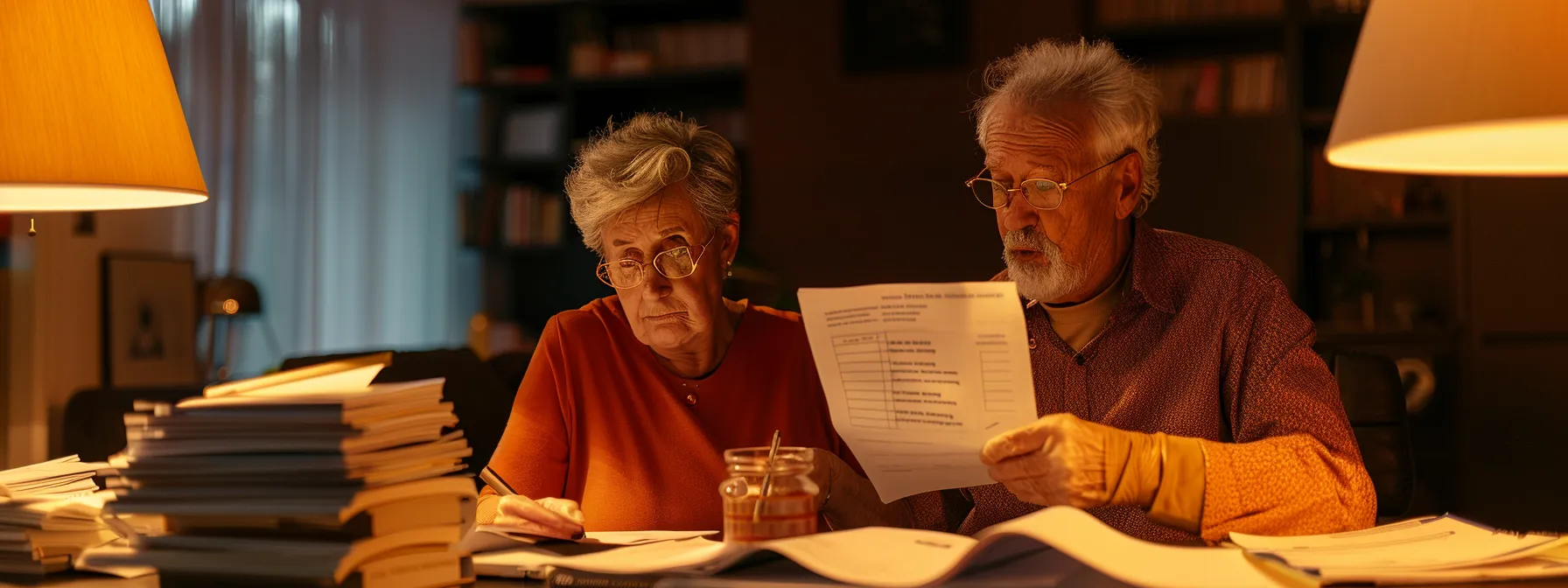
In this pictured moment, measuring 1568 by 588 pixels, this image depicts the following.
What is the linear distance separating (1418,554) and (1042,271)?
714 mm

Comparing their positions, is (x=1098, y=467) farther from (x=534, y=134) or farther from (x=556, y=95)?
(x=556, y=95)

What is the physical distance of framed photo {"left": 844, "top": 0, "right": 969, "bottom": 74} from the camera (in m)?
5.11

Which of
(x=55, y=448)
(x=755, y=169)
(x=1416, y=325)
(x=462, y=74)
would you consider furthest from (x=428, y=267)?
(x=1416, y=325)

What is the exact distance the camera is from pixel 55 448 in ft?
12.5

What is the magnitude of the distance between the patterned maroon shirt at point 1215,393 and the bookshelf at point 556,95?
3.98m

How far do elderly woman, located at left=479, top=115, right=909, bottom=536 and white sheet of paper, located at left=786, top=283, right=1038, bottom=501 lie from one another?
42cm

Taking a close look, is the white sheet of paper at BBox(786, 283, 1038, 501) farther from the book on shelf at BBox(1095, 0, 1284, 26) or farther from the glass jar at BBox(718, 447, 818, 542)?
the book on shelf at BBox(1095, 0, 1284, 26)

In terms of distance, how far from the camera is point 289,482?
1.08 m

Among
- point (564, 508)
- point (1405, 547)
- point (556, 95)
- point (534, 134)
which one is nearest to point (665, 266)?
point (564, 508)

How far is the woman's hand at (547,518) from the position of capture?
1.42m

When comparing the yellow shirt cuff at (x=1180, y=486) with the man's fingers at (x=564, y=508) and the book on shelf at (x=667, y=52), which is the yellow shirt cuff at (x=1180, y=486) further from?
the book on shelf at (x=667, y=52)

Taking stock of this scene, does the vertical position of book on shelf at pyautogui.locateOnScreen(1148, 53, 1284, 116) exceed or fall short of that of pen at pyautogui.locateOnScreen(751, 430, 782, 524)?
it exceeds it

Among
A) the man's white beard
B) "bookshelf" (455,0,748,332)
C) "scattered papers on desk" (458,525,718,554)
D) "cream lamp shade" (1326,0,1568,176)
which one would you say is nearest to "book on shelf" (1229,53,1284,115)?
"bookshelf" (455,0,748,332)

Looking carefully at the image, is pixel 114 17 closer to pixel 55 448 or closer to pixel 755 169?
pixel 55 448
